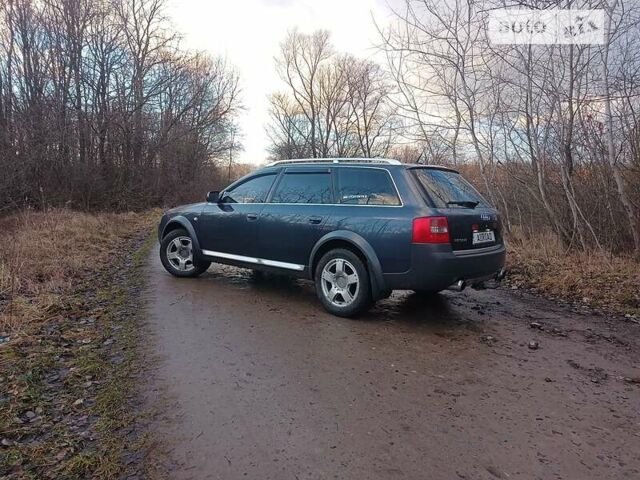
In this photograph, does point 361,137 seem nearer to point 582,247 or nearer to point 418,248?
point 582,247

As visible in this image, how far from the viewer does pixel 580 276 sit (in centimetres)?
660

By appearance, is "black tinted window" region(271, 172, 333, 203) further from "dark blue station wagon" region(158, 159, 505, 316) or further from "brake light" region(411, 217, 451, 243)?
"brake light" region(411, 217, 451, 243)

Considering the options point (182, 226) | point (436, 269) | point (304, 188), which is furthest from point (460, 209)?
point (182, 226)

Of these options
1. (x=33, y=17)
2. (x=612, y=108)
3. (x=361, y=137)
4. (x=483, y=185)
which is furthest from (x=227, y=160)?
(x=612, y=108)

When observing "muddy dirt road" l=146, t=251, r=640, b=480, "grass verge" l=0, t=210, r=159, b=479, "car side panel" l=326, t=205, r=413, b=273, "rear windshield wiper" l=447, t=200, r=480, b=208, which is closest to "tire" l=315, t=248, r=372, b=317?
"muddy dirt road" l=146, t=251, r=640, b=480

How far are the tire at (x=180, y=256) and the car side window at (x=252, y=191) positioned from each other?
0.99 metres

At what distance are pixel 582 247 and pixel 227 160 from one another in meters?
46.4

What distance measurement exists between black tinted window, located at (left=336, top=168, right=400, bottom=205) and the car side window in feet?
3.83

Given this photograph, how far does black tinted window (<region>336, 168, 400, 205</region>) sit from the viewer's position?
4934mm

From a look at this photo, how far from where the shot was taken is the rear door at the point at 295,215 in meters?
5.41

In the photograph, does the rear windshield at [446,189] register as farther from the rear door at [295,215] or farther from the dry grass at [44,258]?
the dry grass at [44,258]

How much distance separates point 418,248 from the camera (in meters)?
4.54

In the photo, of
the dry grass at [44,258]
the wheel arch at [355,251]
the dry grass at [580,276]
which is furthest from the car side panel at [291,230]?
the dry grass at [580,276]

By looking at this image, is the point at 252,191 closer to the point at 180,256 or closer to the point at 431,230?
the point at 180,256
